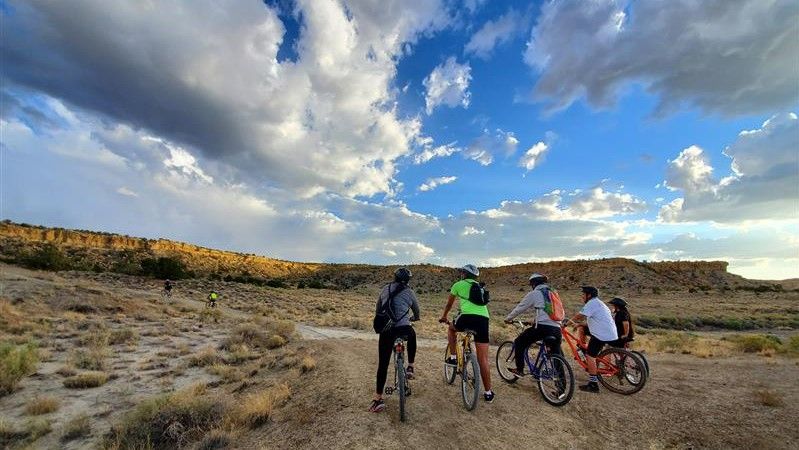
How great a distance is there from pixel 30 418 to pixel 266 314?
25.7m

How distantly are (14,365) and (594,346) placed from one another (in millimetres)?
16867

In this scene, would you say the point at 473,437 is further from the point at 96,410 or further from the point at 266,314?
the point at 266,314

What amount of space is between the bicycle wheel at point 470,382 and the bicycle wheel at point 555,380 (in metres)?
1.43

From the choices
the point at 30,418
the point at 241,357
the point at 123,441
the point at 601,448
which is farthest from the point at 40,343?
the point at 601,448

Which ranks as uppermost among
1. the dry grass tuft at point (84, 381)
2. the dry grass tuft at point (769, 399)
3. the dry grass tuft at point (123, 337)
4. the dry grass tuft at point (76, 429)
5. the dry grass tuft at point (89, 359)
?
the dry grass tuft at point (769, 399)

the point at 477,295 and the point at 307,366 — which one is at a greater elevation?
the point at 477,295

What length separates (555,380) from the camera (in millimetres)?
8141

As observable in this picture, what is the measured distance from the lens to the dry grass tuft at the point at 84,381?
13.6 metres

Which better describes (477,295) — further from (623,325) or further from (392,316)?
(623,325)

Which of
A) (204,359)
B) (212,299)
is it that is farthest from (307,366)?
(212,299)

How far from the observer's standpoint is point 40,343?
62.4 feet

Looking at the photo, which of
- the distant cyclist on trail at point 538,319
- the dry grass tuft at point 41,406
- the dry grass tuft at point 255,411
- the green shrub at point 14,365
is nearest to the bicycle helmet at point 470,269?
the distant cyclist on trail at point 538,319

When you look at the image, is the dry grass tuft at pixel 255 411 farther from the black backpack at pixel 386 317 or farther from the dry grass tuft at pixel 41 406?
the dry grass tuft at pixel 41 406

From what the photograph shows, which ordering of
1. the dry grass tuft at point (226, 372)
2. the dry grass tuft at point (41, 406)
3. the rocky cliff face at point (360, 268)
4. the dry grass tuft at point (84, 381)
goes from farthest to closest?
1. the rocky cliff face at point (360, 268)
2. the dry grass tuft at point (226, 372)
3. the dry grass tuft at point (84, 381)
4. the dry grass tuft at point (41, 406)
